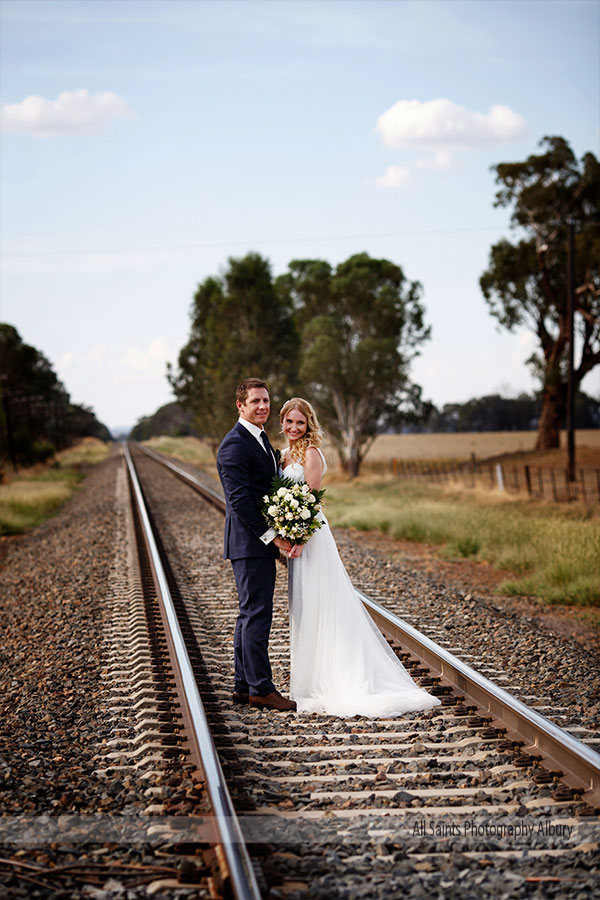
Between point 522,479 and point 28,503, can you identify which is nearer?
point 28,503

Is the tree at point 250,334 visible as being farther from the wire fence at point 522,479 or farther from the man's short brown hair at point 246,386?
the man's short brown hair at point 246,386

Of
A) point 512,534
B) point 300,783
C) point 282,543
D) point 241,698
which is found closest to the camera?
point 300,783

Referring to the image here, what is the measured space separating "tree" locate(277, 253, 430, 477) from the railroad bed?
2852cm

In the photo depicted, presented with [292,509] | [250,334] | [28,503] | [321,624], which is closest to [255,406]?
[292,509]

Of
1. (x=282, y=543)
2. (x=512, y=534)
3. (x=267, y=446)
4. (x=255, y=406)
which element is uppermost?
(x=255, y=406)

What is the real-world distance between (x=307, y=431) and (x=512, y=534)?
928 centimetres

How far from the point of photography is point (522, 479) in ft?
108

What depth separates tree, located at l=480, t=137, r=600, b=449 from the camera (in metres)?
39.8

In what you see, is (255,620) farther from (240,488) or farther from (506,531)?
(506,531)

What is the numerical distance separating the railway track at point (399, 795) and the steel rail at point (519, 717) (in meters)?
0.01

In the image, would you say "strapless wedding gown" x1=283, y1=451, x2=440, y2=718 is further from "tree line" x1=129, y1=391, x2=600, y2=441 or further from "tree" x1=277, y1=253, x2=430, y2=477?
"tree line" x1=129, y1=391, x2=600, y2=441

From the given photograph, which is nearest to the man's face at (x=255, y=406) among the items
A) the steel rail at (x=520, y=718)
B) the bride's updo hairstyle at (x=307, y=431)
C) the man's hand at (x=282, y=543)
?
the bride's updo hairstyle at (x=307, y=431)

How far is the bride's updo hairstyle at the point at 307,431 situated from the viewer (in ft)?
17.6

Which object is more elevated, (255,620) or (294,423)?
(294,423)
